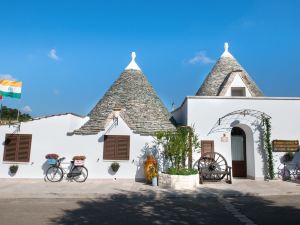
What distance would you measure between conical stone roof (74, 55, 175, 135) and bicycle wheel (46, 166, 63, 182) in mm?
2087

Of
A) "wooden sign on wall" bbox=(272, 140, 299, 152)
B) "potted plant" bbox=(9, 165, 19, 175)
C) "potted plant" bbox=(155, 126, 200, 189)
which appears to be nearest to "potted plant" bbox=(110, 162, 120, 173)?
"potted plant" bbox=(155, 126, 200, 189)

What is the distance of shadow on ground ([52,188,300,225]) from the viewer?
6605mm

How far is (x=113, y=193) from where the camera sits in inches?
400

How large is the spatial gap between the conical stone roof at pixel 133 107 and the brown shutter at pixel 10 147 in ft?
10.1

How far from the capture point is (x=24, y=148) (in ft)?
46.2

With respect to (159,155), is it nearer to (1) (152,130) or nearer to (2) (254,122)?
(1) (152,130)

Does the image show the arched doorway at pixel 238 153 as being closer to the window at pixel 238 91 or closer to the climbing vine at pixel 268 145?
the climbing vine at pixel 268 145

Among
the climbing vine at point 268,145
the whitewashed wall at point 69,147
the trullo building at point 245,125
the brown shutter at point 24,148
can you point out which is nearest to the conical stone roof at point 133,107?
the whitewashed wall at point 69,147

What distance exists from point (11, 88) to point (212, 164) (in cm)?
1257

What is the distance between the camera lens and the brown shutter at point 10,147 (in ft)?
45.8

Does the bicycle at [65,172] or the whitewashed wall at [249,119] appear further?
the whitewashed wall at [249,119]

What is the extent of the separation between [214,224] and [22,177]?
11.0 meters

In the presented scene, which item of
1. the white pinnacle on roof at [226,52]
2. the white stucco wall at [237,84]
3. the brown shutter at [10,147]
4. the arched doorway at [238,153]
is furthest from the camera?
the white pinnacle on roof at [226,52]

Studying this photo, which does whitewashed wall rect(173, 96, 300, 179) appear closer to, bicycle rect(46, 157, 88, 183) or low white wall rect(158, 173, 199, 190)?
low white wall rect(158, 173, 199, 190)
